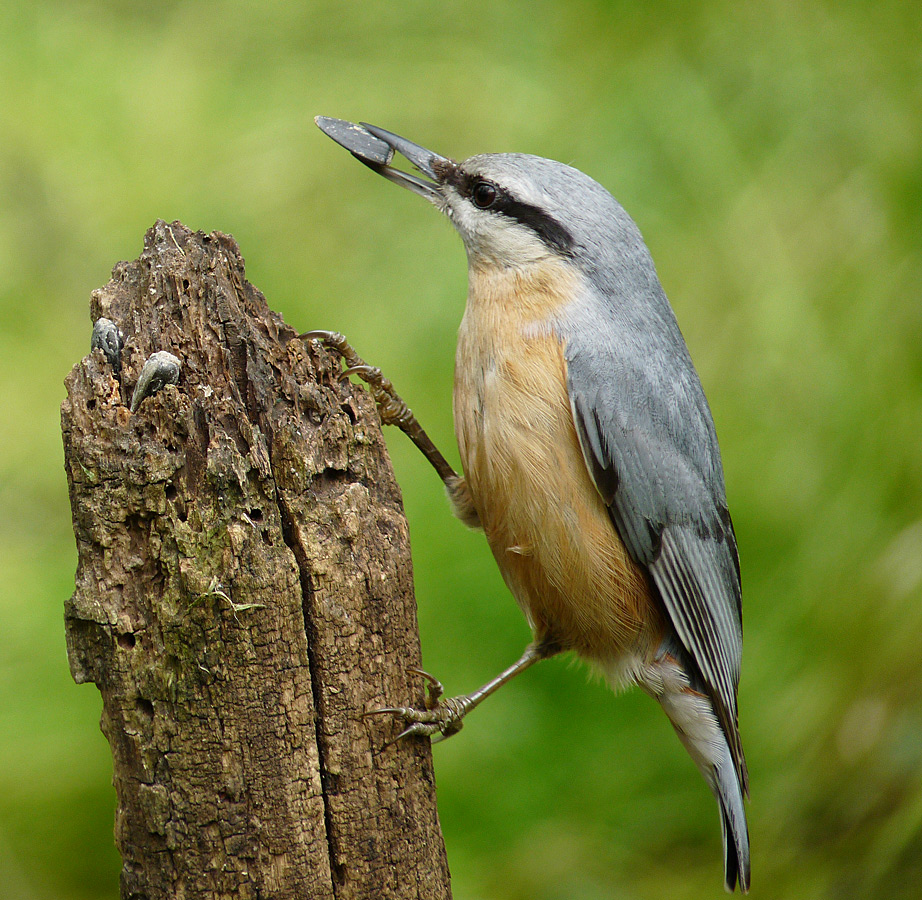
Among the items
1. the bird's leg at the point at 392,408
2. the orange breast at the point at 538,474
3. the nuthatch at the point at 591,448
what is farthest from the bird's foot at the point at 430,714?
the bird's leg at the point at 392,408

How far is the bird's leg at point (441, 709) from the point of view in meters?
1.92

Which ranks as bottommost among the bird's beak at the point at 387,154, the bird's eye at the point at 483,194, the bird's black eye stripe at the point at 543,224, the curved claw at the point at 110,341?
the curved claw at the point at 110,341

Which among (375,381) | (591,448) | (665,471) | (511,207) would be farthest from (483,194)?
(665,471)

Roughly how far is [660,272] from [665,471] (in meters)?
1.07

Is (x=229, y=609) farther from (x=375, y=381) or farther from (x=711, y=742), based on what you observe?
(x=711, y=742)

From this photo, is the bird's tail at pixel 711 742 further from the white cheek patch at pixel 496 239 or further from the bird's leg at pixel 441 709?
the white cheek patch at pixel 496 239

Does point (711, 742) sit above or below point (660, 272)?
below

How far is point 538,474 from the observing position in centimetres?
240

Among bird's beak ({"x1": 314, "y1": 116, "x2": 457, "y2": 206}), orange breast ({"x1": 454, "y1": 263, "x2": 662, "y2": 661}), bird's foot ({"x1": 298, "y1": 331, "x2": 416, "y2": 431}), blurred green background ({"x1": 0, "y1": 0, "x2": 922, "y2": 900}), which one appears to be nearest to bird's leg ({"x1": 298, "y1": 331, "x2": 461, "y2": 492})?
bird's foot ({"x1": 298, "y1": 331, "x2": 416, "y2": 431})

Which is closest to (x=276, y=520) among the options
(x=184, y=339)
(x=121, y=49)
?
(x=184, y=339)

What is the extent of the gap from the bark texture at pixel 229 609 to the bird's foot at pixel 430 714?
0.03 m

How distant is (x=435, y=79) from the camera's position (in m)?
3.49

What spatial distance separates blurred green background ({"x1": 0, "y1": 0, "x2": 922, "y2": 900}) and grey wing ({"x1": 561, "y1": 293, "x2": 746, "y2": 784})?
0.58 metres

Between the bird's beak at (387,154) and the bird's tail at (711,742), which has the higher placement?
the bird's beak at (387,154)
